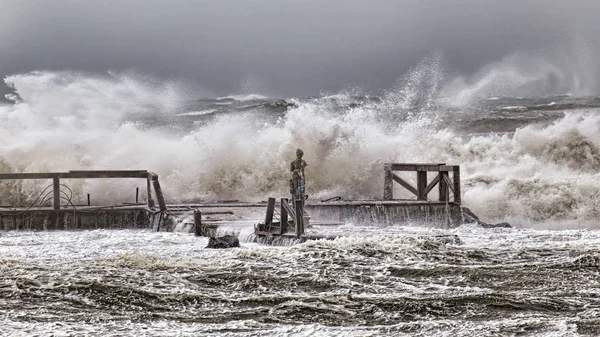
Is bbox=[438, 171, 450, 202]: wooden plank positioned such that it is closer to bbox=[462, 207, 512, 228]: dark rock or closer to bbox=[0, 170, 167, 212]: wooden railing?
A: bbox=[462, 207, 512, 228]: dark rock

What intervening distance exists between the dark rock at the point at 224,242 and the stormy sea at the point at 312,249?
10.6 inches

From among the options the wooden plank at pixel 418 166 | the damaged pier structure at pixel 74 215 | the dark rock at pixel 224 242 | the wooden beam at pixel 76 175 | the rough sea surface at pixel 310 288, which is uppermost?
the wooden beam at pixel 76 175

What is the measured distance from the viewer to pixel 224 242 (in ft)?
52.8

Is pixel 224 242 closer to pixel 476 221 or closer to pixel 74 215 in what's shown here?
pixel 74 215

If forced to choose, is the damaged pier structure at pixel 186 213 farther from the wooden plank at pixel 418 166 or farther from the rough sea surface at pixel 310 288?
the rough sea surface at pixel 310 288

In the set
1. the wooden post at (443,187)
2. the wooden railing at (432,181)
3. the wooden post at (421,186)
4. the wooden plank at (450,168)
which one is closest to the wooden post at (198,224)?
the wooden railing at (432,181)

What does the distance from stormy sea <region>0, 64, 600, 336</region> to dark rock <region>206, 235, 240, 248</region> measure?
270mm

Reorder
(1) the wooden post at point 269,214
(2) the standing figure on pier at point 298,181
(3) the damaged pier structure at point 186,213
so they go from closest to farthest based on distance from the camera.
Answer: (2) the standing figure on pier at point 298,181
(1) the wooden post at point 269,214
(3) the damaged pier structure at point 186,213

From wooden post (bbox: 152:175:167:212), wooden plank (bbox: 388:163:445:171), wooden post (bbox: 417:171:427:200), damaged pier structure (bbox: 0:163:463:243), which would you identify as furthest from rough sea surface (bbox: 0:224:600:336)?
wooden post (bbox: 417:171:427:200)

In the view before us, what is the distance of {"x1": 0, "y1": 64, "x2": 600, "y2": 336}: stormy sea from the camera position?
10039 mm

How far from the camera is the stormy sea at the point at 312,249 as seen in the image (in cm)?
1004

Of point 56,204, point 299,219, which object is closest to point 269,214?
point 299,219

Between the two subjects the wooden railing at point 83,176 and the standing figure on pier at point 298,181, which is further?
the wooden railing at point 83,176

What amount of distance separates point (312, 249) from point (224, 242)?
71.2 inches
